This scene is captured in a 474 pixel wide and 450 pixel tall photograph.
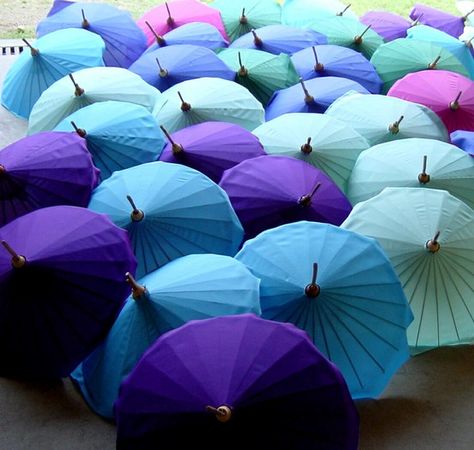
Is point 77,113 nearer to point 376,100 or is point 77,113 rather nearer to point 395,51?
point 376,100

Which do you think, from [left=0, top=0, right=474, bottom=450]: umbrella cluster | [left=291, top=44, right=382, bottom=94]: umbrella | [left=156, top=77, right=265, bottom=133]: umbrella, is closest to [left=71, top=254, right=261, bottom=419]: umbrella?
[left=0, top=0, right=474, bottom=450]: umbrella cluster

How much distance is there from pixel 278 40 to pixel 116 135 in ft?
6.95

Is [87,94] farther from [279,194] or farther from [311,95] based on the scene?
[279,194]

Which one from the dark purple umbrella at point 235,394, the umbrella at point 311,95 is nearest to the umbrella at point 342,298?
the dark purple umbrella at point 235,394

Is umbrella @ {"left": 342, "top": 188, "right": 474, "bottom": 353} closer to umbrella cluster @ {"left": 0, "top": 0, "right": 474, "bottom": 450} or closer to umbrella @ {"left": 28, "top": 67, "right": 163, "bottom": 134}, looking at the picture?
umbrella cluster @ {"left": 0, "top": 0, "right": 474, "bottom": 450}

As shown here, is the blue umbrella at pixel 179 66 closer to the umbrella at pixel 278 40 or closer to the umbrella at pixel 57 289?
the umbrella at pixel 278 40

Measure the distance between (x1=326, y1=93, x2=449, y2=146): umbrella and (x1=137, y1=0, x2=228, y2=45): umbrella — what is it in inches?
78.6

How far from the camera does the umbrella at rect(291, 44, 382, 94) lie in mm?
4863

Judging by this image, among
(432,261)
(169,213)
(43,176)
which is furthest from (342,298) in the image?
(43,176)

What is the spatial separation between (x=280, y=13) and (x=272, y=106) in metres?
1.82

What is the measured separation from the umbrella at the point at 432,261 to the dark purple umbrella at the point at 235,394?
0.85 meters

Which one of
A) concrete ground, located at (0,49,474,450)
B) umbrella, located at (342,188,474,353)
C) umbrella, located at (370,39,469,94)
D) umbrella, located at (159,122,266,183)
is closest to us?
concrete ground, located at (0,49,474,450)

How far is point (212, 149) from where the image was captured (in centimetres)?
365

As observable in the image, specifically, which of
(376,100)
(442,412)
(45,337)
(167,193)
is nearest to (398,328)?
(442,412)
